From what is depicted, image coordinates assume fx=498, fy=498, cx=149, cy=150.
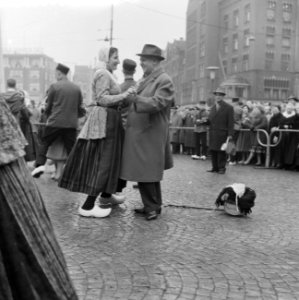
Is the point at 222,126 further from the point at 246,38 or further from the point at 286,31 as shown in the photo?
the point at 246,38

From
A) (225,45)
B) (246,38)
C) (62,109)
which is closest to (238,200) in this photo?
(62,109)

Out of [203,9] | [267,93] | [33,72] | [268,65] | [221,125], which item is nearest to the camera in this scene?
[221,125]

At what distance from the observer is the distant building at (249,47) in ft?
126

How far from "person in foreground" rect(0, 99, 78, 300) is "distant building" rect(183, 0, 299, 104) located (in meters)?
23.6

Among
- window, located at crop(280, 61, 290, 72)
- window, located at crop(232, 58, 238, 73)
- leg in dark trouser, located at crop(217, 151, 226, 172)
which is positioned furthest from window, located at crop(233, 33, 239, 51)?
leg in dark trouser, located at crop(217, 151, 226, 172)

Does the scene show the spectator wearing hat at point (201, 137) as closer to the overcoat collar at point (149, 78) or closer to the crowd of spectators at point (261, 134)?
the crowd of spectators at point (261, 134)

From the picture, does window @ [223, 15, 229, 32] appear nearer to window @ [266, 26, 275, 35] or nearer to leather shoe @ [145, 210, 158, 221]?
window @ [266, 26, 275, 35]

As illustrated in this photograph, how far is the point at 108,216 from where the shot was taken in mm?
5523

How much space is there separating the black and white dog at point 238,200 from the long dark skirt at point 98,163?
1.40 m

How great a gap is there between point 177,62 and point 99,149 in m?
84.8

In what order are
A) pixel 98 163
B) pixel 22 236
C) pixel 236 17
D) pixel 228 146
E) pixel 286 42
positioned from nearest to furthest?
pixel 22 236, pixel 98 163, pixel 228 146, pixel 286 42, pixel 236 17

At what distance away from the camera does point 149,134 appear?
5332 millimetres

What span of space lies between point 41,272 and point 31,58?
293 ft

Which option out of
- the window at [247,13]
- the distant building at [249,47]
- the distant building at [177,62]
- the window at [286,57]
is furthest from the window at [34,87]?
the window at [286,57]
